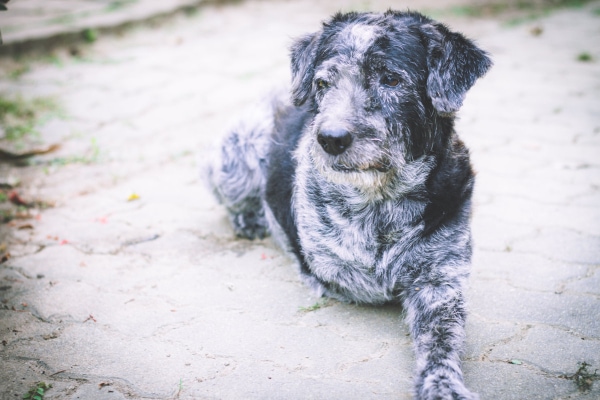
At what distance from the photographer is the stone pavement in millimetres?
2771

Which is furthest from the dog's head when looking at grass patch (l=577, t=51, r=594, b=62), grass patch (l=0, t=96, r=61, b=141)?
grass patch (l=577, t=51, r=594, b=62)

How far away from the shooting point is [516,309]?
3.22 meters

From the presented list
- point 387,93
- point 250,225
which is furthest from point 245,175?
point 387,93

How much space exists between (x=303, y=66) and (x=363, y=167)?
0.85 metres

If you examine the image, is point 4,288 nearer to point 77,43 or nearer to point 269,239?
point 269,239

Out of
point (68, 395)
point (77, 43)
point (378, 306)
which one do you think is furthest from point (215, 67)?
point (68, 395)

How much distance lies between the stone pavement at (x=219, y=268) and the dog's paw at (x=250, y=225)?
0.09m

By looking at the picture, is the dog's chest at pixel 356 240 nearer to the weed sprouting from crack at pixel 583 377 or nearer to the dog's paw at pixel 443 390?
the dog's paw at pixel 443 390

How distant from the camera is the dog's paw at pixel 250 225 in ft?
14.0

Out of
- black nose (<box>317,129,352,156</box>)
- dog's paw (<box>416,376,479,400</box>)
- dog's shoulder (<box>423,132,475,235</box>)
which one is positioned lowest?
dog's paw (<box>416,376,479,400</box>)

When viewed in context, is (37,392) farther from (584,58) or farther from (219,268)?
(584,58)

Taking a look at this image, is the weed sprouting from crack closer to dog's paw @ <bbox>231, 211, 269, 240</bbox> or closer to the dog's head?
the dog's head

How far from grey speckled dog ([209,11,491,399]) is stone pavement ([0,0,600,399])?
0.20 meters

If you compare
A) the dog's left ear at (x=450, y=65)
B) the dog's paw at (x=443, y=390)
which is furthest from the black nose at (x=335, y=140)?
the dog's paw at (x=443, y=390)
